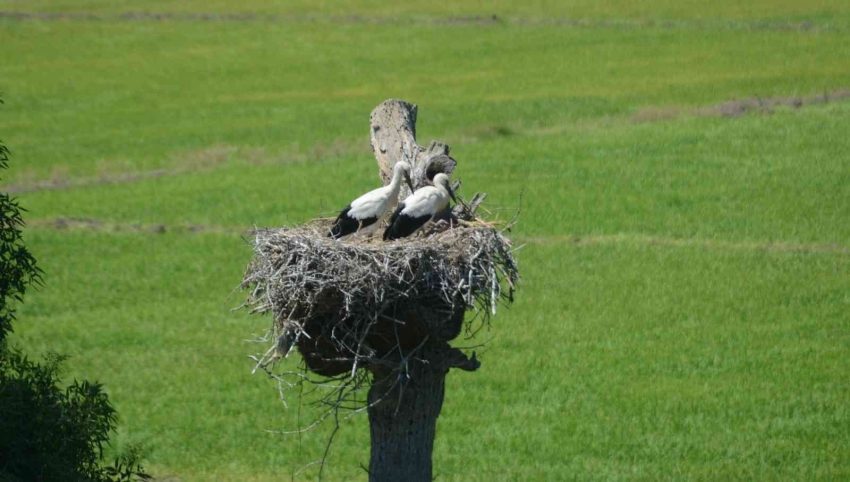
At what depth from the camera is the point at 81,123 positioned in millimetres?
33656

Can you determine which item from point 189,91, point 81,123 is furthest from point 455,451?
point 189,91

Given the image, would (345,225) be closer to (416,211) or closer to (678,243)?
(416,211)

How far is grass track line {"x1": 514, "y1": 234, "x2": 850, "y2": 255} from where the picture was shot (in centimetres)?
1895

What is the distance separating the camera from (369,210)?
802 cm

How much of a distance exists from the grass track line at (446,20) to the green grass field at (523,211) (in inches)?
9.3

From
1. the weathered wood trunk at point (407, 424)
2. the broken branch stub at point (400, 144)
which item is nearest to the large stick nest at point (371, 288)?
the weathered wood trunk at point (407, 424)

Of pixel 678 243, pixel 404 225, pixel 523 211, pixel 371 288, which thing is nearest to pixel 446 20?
pixel 523 211

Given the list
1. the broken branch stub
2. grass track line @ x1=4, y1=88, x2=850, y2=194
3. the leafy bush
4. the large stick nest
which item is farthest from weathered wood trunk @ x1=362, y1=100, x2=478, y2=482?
grass track line @ x1=4, y1=88, x2=850, y2=194

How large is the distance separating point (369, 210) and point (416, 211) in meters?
0.52

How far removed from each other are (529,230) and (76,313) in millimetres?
8302

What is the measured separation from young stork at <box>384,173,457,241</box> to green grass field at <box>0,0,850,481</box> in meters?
3.52

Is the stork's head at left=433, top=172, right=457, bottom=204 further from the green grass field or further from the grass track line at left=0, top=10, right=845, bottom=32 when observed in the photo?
the grass track line at left=0, top=10, right=845, bottom=32

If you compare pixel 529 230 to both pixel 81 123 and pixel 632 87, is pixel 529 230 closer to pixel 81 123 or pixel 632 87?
pixel 632 87

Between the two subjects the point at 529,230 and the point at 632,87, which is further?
the point at 632,87
